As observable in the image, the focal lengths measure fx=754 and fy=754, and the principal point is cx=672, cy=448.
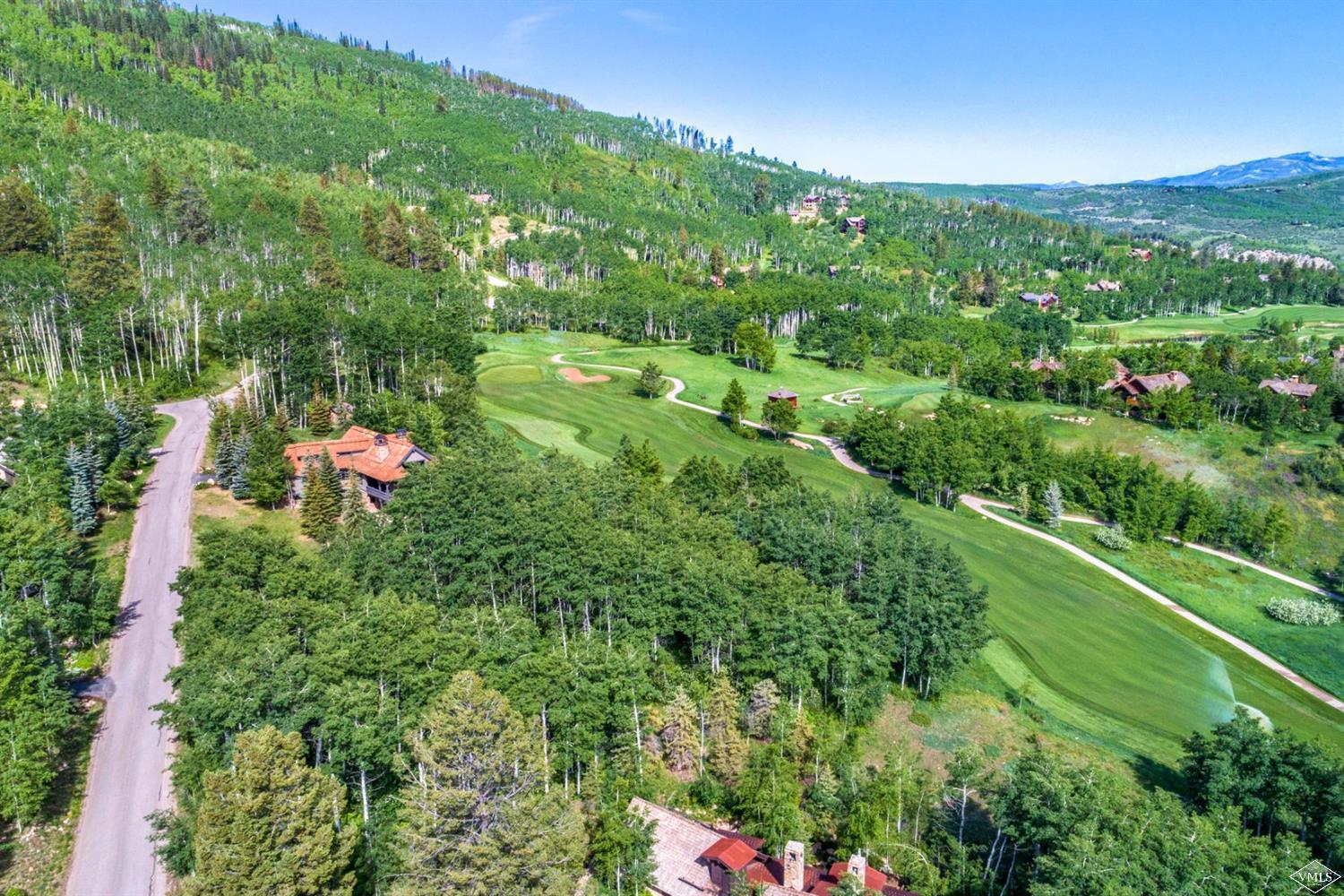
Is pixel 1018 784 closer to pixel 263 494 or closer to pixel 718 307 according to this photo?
pixel 263 494

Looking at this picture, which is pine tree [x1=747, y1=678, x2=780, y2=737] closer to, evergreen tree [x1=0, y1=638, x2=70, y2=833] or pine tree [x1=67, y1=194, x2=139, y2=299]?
evergreen tree [x1=0, y1=638, x2=70, y2=833]

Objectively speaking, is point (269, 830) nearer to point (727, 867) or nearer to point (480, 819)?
point (480, 819)

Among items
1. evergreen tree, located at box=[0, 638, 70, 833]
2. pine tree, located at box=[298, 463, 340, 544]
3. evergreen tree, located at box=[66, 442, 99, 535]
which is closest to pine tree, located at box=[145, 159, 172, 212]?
evergreen tree, located at box=[66, 442, 99, 535]

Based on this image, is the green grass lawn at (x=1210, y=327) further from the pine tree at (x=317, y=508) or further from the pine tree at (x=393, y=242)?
the pine tree at (x=317, y=508)

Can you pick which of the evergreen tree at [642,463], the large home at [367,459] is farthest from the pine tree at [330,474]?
the evergreen tree at [642,463]

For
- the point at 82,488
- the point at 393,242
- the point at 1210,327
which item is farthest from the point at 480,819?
the point at 1210,327

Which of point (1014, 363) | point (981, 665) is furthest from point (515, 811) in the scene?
point (1014, 363)

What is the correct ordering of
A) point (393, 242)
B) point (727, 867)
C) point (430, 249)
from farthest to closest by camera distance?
point (430, 249) → point (393, 242) → point (727, 867)
